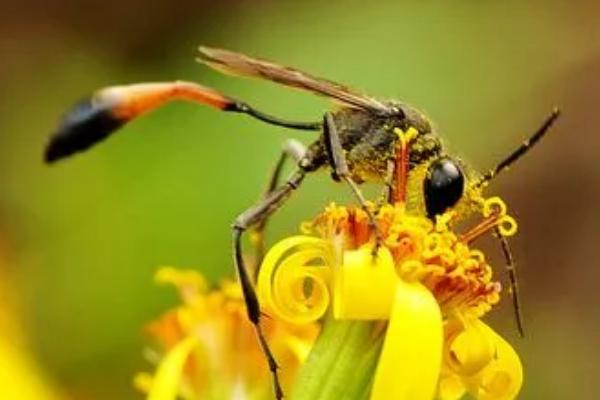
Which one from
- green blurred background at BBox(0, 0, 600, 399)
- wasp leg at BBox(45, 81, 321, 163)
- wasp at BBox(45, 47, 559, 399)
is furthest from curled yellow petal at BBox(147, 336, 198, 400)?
green blurred background at BBox(0, 0, 600, 399)

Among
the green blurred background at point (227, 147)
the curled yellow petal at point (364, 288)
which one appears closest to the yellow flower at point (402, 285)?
the curled yellow petal at point (364, 288)

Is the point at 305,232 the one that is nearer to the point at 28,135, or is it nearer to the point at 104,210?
the point at 104,210

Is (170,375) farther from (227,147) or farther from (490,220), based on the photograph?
(227,147)

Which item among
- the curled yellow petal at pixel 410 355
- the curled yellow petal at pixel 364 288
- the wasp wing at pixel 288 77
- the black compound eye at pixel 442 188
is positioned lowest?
→ the curled yellow petal at pixel 410 355

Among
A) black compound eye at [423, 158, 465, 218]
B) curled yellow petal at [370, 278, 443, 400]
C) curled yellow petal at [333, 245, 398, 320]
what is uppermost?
black compound eye at [423, 158, 465, 218]

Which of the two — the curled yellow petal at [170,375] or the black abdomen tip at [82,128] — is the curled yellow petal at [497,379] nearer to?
the curled yellow petal at [170,375]

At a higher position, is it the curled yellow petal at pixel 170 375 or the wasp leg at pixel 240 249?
the wasp leg at pixel 240 249

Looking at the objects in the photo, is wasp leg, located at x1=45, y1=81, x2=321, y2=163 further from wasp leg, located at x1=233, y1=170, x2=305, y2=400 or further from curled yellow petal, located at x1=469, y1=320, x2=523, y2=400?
curled yellow petal, located at x1=469, y1=320, x2=523, y2=400
